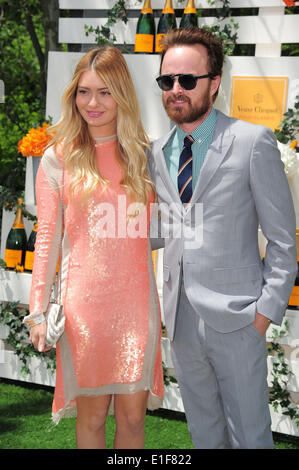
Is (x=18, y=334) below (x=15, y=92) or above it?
below

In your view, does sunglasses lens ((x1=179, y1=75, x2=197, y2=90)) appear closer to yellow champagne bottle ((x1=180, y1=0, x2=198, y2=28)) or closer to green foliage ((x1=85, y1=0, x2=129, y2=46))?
yellow champagne bottle ((x1=180, y1=0, x2=198, y2=28))

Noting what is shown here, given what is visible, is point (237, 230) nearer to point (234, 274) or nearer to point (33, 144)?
point (234, 274)

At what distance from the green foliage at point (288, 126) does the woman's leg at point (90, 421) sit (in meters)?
1.67

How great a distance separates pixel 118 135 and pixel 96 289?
53 cm

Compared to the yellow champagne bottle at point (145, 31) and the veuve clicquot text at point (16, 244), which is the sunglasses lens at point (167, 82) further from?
the veuve clicquot text at point (16, 244)

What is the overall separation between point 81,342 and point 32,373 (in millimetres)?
2030

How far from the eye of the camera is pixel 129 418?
2070 mm

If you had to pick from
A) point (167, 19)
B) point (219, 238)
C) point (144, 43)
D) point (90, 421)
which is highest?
point (167, 19)

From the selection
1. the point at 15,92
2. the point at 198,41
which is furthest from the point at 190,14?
the point at 15,92

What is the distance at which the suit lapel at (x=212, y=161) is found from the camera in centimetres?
198

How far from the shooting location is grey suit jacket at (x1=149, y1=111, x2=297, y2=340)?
1.96 meters

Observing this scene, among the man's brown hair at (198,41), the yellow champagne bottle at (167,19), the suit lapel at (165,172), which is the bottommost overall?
the suit lapel at (165,172)

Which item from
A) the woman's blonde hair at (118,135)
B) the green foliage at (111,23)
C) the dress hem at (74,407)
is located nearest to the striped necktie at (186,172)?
the woman's blonde hair at (118,135)

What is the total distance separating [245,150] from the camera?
197cm
